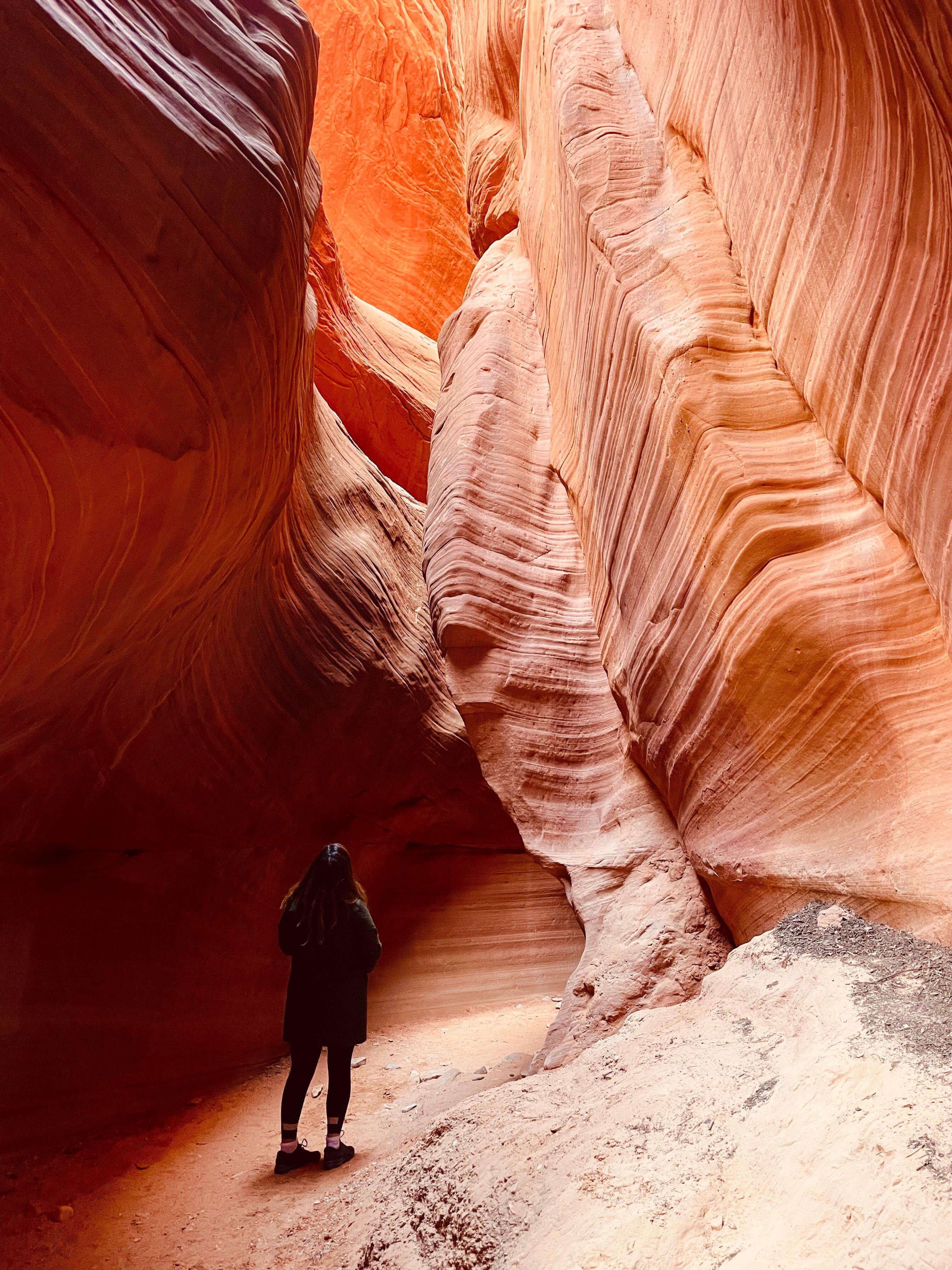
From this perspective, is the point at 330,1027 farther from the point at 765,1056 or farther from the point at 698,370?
the point at 698,370

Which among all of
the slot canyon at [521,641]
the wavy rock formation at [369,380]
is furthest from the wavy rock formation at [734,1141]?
the wavy rock formation at [369,380]

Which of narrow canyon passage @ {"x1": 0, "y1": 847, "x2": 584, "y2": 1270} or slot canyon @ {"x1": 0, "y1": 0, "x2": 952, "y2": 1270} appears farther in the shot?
narrow canyon passage @ {"x1": 0, "y1": 847, "x2": 584, "y2": 1270}

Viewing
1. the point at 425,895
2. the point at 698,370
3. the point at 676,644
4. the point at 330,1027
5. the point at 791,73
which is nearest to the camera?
the point at 791,73

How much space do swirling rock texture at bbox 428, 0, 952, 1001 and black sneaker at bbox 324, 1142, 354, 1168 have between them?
1.87 meters

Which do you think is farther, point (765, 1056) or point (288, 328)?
point (288, 328)

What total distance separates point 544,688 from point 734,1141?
3.38 meters

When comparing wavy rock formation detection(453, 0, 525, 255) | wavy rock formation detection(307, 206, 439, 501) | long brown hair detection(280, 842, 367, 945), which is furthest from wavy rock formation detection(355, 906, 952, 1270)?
wavy rock formation detection(307, 206, 439, 501)

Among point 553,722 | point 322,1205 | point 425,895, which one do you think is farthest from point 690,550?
point 425,895

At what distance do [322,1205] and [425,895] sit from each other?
4466 mm

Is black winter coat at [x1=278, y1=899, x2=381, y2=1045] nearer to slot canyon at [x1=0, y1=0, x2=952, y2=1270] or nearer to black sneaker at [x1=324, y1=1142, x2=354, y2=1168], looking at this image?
black sneaker at [x1=324, y1=1142, x2=354, y2=1168]

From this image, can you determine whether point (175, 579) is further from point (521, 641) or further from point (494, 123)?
point (494, 123)

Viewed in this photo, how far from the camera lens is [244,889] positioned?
691cm

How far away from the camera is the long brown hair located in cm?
433

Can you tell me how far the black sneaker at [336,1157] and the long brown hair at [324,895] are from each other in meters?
0.96
